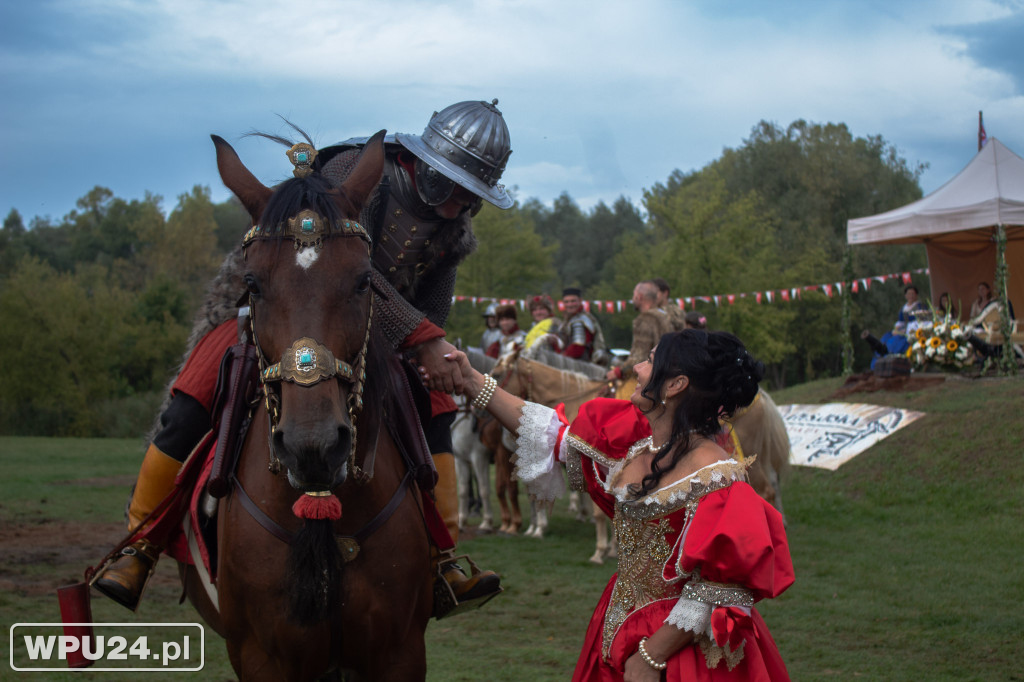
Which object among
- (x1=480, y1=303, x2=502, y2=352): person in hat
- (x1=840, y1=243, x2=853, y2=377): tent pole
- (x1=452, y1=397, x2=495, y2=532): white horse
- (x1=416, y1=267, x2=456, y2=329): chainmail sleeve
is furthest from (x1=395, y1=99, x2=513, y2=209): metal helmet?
(x1=840, y1=243, x2=853, y2=377): tent pole

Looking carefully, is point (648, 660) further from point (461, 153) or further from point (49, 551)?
point (49, 551)

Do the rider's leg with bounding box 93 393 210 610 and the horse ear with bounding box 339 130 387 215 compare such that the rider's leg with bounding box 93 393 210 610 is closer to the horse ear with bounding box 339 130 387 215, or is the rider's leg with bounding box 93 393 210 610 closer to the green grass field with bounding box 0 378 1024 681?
the horse ear with bounding box 339 130 387 215

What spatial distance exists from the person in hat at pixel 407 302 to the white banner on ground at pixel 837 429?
10.2m

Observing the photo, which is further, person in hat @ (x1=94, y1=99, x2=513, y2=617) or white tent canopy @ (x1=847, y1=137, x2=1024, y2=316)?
white tent canopy @ (x1=847, y1=137, x2=1024, y2=316)

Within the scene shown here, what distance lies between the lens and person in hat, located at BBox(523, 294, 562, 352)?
431 inches

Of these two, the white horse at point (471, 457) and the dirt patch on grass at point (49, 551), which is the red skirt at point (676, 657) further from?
the white horse at point (471, 457)

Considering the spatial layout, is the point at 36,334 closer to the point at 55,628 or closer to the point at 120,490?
the point at 120,490

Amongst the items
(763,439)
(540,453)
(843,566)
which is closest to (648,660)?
(540,453)

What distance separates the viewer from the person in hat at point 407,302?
3354 mm

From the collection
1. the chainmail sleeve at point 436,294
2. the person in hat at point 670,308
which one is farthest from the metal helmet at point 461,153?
the person in hat at point 670,308

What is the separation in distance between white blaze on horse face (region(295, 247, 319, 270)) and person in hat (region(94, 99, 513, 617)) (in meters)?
0.69

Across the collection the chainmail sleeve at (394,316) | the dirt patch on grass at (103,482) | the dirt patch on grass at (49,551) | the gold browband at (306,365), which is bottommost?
the dirt patch on grass at (49,551)

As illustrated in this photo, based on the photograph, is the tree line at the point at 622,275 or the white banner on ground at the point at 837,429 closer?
the white banner on ground at the point at 837,429

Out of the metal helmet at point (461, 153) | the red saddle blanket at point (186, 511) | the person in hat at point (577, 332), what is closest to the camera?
the red saddle blanket at point (186, 511)
